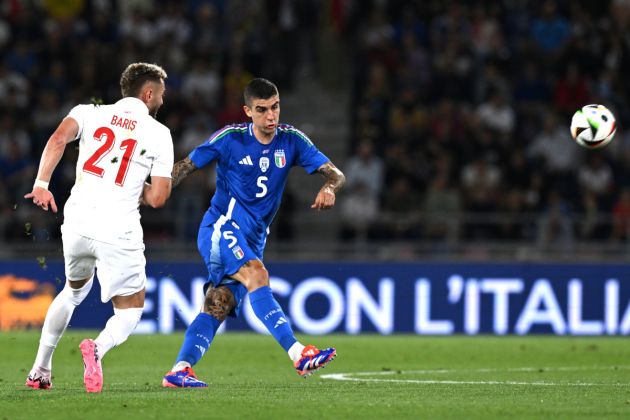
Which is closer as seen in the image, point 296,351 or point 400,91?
point 296,351

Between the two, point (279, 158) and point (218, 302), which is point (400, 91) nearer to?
point (279, 158)

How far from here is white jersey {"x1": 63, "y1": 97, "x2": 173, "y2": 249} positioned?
29.0 feet

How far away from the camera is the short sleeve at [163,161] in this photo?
890 cm

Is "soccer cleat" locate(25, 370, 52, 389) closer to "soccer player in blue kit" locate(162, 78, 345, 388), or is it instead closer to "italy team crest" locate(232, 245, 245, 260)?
"soccer player in blue kit" locate(162, 78, 345, 388)

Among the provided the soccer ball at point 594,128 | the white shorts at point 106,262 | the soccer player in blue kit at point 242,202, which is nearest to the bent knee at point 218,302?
the soccer player in blue kit at point 242,202

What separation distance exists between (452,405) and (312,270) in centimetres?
1015

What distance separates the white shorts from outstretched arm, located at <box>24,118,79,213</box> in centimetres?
32

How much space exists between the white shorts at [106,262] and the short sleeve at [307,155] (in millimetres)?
1573

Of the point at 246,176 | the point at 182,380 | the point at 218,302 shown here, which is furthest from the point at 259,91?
the point at 182,380

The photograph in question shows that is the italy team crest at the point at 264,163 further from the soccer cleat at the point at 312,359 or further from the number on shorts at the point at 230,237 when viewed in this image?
the soccer cleat at the point at 312,359

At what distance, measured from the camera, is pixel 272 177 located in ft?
32.0

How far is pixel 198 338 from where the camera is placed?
9.50m

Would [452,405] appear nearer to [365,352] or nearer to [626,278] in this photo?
[365,352]

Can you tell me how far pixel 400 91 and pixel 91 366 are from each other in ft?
43.4
